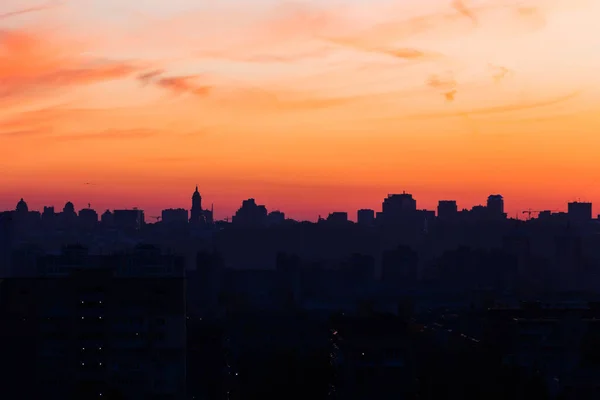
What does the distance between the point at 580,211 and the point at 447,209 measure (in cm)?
1895

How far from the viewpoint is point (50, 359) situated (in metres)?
36.1

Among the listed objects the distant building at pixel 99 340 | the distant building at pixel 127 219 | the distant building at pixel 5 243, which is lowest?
the distant building at pixel 99 340

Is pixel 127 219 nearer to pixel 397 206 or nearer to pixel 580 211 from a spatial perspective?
pixel 397 206

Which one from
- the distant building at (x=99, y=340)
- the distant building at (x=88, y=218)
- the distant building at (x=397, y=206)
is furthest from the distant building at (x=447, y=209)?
the distant building at (x=99, y=340)

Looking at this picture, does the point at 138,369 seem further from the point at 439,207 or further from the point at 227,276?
the point at 439,207

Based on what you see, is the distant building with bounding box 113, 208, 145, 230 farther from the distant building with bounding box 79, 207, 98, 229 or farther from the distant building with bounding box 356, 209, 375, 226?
the distant building with bounding box 356, 209, 375, 226

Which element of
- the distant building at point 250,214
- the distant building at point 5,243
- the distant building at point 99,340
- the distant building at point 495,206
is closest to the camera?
the distant building at point 99,340

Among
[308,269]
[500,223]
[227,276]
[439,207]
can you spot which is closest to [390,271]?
[308,269]

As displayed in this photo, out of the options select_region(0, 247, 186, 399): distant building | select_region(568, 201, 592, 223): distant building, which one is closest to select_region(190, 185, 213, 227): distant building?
select_region(568, 201, 592, 223): distant building

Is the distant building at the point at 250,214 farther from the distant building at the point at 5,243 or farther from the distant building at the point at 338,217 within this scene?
the distant building at the point at 5,243

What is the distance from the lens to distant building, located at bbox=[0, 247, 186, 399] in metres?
35.9

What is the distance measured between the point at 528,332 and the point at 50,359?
52.9ft

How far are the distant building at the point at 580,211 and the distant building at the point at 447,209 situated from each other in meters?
16.3

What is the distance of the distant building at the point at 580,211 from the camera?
168m
